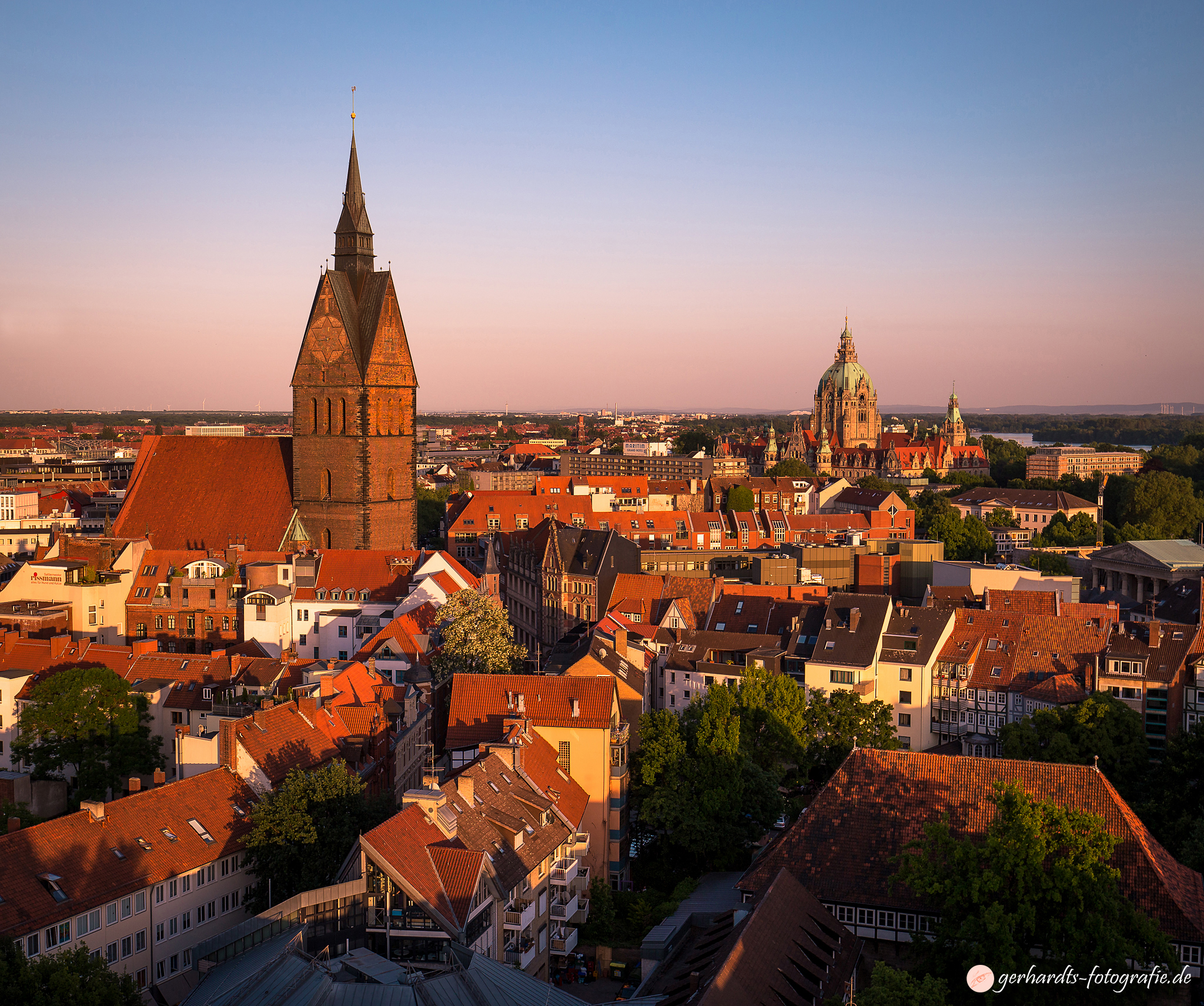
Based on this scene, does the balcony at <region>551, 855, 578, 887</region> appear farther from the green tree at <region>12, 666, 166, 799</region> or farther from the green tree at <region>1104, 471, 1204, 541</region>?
the green tree at <region>1104, 471, 1204, 541</region>

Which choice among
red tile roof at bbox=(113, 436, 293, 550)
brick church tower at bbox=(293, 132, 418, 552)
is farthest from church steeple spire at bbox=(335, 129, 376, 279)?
red tile roof at bbox=(113, 436, 293, 550)

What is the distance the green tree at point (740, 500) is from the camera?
126 m

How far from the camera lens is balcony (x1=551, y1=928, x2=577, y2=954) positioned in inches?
1356

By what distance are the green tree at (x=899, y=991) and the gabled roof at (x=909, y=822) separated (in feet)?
18.7

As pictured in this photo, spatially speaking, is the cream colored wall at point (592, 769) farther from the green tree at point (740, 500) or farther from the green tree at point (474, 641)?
the green tree at point (740, 500)

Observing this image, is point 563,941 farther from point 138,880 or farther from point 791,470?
point 791,470

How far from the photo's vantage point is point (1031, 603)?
6334 centimetres

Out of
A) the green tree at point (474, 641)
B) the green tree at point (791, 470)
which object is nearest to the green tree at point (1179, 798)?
the green tree at point (474, 641)

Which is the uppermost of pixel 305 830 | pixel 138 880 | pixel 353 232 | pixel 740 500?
pixel 353 232

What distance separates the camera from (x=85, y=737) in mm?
45000

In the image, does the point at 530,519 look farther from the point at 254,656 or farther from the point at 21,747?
the point at 21,747

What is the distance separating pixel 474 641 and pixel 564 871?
19565 millimetres

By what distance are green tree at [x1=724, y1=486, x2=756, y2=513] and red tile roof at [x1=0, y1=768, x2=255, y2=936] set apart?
9011 cm

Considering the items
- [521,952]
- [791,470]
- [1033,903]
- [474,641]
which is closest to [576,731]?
[521,952]
